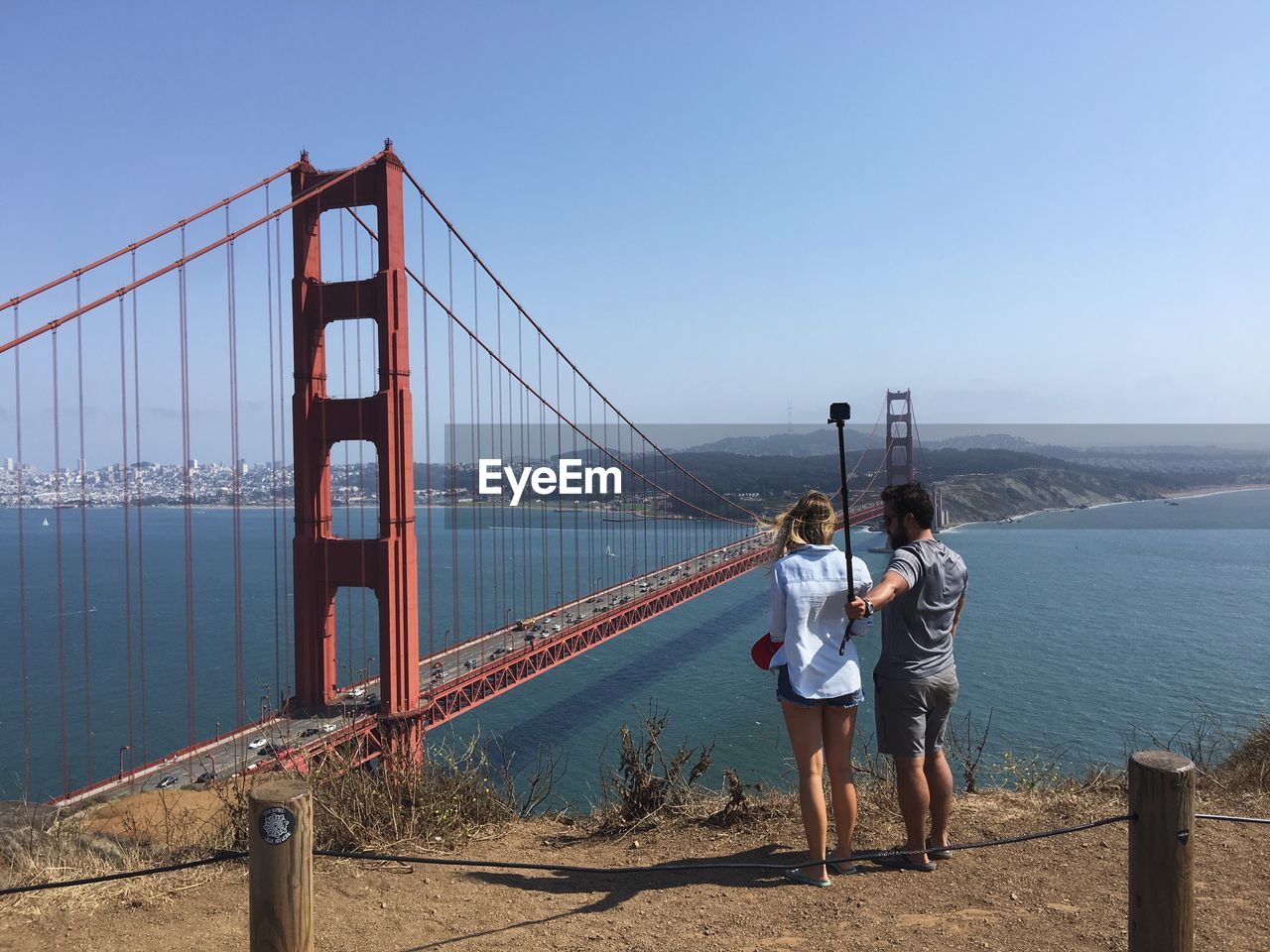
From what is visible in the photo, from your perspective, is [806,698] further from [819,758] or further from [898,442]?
[898,442]

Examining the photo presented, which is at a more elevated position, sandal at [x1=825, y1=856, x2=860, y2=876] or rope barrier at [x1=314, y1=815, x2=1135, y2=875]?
rope barrier at [x1=314, y1=815, x2=1135, y2=875]

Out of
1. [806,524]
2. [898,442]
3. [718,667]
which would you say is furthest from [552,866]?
[898,442]

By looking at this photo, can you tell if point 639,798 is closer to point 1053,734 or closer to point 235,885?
point 235,885

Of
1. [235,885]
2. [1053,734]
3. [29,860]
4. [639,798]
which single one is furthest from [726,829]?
[1053,734]

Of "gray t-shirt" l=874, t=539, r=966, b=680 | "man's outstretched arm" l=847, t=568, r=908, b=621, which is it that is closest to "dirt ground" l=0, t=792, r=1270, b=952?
"gray t-shirt" l=874, t=539, r=966, b=680

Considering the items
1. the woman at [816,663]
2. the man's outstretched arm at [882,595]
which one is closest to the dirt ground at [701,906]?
the woman at [816,663]

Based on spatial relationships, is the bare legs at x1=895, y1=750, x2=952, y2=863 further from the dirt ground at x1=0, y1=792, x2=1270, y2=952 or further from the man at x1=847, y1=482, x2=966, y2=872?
the dirt ground at x1=0, y1=792, x2=1270, y2=952
